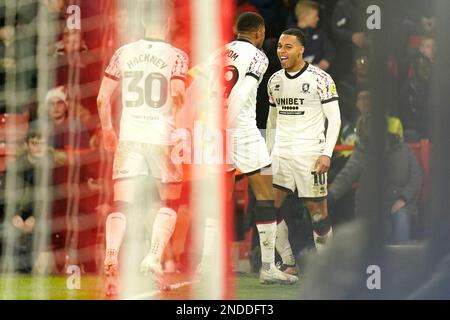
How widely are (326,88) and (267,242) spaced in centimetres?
67

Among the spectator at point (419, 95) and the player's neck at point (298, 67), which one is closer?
the spectator at point (419, 95)

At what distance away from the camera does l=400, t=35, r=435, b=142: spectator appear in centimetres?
739

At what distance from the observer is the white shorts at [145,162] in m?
7.48

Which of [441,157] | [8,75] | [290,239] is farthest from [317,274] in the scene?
[8,75]

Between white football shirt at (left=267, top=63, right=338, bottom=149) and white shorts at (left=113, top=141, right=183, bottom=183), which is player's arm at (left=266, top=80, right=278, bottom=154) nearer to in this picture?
white football shirt at (left=267, top=63, right=338, bottom=149)

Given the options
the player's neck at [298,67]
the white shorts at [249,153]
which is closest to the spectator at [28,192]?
the white shorts at [249,153]

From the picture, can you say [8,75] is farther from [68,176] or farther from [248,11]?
[248,11]

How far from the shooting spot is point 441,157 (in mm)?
7398

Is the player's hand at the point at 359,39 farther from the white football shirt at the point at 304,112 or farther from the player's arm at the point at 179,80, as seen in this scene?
the player's arm at the point at 179,80

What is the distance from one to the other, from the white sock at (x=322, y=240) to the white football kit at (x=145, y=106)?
1.99ft

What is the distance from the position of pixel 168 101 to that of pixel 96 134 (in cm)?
32

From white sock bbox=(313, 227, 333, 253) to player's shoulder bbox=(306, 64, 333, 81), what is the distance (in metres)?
0.61

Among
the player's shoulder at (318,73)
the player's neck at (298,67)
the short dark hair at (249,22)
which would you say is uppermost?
the short dark hair at (249,22)

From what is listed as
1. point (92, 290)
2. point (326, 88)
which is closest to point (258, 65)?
point (326, 88)
